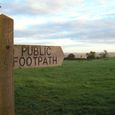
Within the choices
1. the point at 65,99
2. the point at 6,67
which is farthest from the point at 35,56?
the point at 65,99

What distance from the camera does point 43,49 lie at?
6074 millimetres

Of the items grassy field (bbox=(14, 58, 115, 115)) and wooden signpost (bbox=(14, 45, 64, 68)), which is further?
grassy field (bbox=(14, 58, 115, 115))

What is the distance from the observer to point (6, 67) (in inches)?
209

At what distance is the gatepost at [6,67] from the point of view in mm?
5266

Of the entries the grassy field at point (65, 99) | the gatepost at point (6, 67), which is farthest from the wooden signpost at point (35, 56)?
the grassy field at point (65, 99)

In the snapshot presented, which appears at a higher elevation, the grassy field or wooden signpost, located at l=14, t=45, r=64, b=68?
wooden signpost, located at l=14, t=45, r=64, b=68

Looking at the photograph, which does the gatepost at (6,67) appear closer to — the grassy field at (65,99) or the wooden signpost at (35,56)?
the wooden signpost at (35,56)

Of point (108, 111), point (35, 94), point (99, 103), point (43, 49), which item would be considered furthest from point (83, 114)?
point (43, 49)

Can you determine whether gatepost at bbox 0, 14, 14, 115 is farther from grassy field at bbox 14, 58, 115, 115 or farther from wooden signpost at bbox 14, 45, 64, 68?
grassy field at bbox 14, 58, 115, 115

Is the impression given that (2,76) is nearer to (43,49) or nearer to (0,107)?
(0,107)

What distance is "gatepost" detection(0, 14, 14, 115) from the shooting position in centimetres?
527

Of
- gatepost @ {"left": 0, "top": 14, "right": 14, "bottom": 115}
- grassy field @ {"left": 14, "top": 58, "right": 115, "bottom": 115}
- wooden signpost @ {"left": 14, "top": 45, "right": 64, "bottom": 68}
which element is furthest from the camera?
grassy field @ {"left": 14, "top": 58, "right": 115, "bottom": 115}

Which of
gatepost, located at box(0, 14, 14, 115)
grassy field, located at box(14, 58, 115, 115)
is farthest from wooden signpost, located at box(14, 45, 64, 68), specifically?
grassy field, located at box(14, 58, 115, 115)

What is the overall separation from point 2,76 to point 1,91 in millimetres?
184
